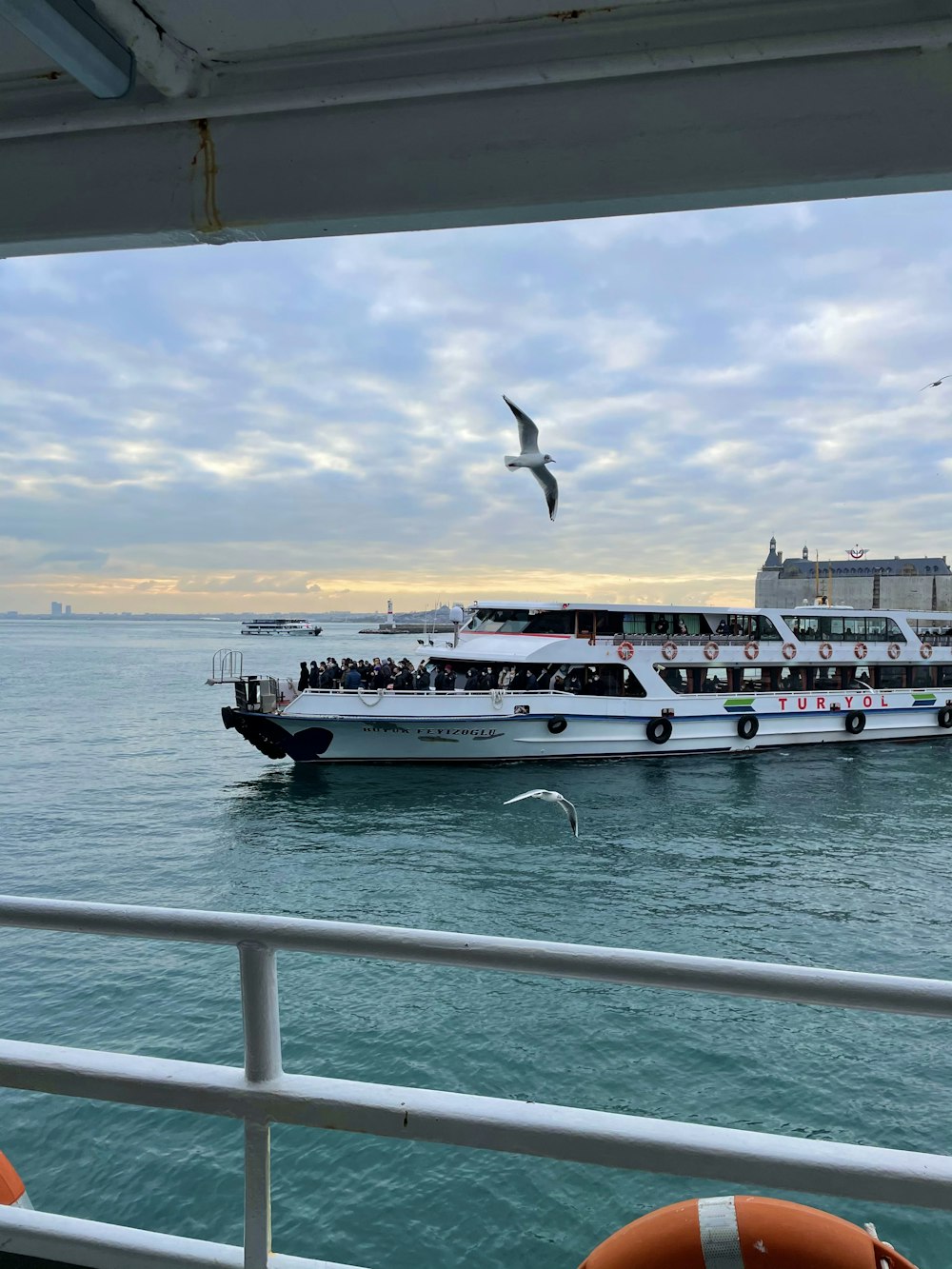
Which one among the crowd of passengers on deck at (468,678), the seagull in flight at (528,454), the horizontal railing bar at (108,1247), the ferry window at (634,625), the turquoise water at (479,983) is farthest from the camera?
the ferry window at (634,625)

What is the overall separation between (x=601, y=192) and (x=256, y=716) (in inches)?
809

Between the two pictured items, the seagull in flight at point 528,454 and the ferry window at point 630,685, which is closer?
the seagull in flight at point 528,454

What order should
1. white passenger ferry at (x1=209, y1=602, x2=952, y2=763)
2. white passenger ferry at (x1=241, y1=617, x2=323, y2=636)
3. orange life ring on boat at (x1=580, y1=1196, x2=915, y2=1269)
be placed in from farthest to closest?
white passenger ferry at (x1=241, y1=617, x2=323, y2=636), white passenger ferry at (x1=209, y1=602, x2=952, y2=763), orange life ring on boat at (x1=580, y1=1196, x2=915, y2=1269)

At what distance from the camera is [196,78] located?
77.9 inches

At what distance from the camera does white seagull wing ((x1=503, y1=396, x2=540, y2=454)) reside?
14.4m

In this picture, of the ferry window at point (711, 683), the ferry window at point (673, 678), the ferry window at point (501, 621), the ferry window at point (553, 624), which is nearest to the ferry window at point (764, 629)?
the ferry window at point (711, 683)

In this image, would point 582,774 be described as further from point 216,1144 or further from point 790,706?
point 216,1144

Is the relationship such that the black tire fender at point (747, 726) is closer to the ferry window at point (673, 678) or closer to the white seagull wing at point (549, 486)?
the ferry window at point (673, 678)

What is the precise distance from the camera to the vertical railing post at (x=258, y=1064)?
156 centimetres

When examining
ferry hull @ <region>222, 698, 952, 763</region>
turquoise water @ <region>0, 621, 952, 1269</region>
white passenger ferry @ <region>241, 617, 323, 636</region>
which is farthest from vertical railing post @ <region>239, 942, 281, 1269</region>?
white passenger ferry @ <region>241, 617, 323, 636</region>

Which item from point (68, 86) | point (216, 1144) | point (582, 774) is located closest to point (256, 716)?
point (582, 774)

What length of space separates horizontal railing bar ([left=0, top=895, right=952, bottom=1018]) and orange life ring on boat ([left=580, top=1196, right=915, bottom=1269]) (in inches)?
17.8

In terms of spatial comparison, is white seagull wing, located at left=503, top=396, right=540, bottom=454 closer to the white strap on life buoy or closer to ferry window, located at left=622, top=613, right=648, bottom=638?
ferry window, located at left=622, top=613, right=648, bottom=638

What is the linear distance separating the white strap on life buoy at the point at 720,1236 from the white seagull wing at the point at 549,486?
13.6 meters
